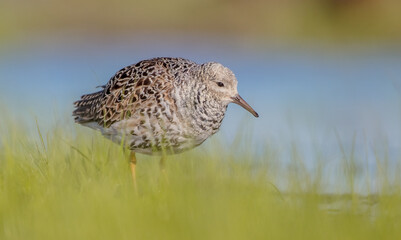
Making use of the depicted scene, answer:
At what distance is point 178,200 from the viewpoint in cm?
639

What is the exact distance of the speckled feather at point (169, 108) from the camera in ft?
25.7

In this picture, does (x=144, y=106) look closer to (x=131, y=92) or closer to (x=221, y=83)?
(x=131, y=92)

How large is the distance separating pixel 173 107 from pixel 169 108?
0.04 meters

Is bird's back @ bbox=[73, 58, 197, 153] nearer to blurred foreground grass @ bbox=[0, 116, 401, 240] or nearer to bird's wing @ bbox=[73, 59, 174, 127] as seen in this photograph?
bird's wing @ bbox=[73, 59, 174, 127]

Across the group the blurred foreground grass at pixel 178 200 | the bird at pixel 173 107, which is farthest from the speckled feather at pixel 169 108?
the blurred foreground grass at pixel 178 200

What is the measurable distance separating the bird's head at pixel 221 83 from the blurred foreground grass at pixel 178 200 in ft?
1.81

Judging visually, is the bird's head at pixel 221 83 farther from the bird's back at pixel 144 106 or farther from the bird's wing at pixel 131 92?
the bird's wing at pixel 131 92

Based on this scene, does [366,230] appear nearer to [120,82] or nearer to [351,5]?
[120,82]

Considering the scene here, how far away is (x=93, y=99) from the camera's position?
934 centimetres

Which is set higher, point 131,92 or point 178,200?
point 131,92

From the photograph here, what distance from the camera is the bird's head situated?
7.88 metres

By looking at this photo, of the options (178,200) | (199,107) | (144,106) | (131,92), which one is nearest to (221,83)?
(199,107)

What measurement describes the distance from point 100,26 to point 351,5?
7404mm

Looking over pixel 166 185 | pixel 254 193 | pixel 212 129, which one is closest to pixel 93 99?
pixel 212 129
